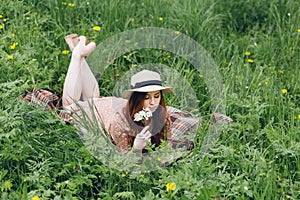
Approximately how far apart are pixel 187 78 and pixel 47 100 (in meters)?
0.93

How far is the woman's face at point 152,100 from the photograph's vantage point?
2959 millimetres

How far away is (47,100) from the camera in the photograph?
349cm

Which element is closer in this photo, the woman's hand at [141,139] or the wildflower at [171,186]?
the wildflower at [171,186]

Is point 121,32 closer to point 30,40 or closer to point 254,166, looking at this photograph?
point 30,40

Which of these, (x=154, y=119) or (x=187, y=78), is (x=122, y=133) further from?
(x=187, y=78)

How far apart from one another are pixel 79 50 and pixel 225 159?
1120 mm

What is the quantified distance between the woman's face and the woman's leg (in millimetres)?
610

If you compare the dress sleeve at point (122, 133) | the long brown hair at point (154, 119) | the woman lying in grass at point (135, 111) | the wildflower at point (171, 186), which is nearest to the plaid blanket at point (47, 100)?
the woman lying in grass at point (135, 111)

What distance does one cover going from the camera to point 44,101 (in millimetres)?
3447

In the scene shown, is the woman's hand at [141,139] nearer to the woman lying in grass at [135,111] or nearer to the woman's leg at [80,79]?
the woman lying in grass at [135,111]

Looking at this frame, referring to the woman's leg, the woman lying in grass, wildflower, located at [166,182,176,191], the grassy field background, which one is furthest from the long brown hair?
the woman's leg

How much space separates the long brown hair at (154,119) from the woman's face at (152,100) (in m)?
0.02

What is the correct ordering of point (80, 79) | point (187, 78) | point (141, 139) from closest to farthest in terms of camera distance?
point (141, 139) → point (80, 79) → point (187, 78)

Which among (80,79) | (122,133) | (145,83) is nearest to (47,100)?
(80,79)
